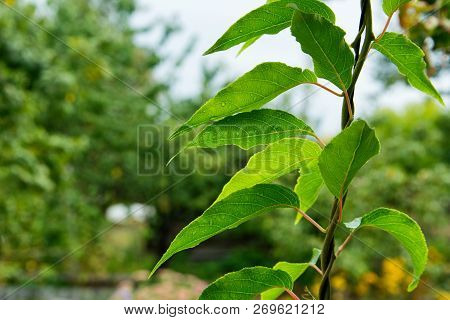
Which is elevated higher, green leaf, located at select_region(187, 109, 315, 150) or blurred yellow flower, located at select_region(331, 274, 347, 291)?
green leaf, located at select_region(187, 109, 315, 150)

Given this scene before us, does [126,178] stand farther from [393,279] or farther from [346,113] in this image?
[346,113]

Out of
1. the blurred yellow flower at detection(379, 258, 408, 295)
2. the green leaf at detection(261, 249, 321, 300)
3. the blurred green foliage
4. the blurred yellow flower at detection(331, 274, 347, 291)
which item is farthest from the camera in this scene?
the blurred yellow flower at detection(331, 274, 347, 291)

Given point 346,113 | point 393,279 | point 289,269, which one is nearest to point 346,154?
point 346,113

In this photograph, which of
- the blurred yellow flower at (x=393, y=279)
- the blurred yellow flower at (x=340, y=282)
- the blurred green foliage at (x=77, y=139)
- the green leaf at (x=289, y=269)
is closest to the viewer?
the green leaf at (x=289, y=269)

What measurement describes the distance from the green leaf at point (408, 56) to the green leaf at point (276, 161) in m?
0.09

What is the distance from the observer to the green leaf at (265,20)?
419mm

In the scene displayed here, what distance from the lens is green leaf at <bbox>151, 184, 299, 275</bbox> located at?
42cm

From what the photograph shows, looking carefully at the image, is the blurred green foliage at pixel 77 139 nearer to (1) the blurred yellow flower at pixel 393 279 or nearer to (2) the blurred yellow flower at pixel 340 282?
(2) the blurred yellow flower at pixel 340 282

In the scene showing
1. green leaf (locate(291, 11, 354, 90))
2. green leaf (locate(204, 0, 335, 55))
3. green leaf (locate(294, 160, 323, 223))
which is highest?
green leaf (locate(204, 0, 335, 55))

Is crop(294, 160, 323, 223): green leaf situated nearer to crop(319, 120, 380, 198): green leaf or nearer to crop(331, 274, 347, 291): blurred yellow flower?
crop(319, 120, 380, 198): green leaf

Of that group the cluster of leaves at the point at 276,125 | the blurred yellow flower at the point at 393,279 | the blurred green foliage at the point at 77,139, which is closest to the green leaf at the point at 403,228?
the cluster of leaves at the point at 276,125

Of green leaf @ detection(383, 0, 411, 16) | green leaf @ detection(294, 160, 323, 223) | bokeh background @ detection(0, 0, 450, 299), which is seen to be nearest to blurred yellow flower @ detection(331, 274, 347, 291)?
bokeh background @ detection(0, 0, 450, 299)

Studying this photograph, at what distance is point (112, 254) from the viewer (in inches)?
392
